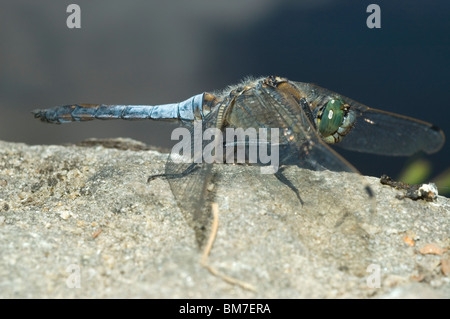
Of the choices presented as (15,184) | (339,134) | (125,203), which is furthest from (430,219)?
(15,184)

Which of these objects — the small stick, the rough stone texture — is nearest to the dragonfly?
the rough stone texture

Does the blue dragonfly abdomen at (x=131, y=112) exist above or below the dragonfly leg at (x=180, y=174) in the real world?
above

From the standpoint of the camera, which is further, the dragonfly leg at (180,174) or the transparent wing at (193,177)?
the dragonfly leg at (180,174)

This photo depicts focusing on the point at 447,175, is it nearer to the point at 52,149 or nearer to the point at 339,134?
the point at 339,134

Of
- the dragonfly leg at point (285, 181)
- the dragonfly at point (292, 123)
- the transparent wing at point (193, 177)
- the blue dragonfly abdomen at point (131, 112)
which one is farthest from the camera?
the blue dragonfly abdomen at point (131, 112)

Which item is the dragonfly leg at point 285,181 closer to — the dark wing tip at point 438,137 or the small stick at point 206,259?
the small stick at point 206,259

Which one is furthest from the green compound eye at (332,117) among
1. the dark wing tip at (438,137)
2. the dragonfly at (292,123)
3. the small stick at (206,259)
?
the small stick at (206,259)

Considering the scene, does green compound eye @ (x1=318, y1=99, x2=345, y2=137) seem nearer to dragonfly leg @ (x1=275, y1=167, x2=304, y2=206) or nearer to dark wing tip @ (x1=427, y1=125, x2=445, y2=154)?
dragonfly leg @ (x1=275, y1=167, x2=304, y2=206)
